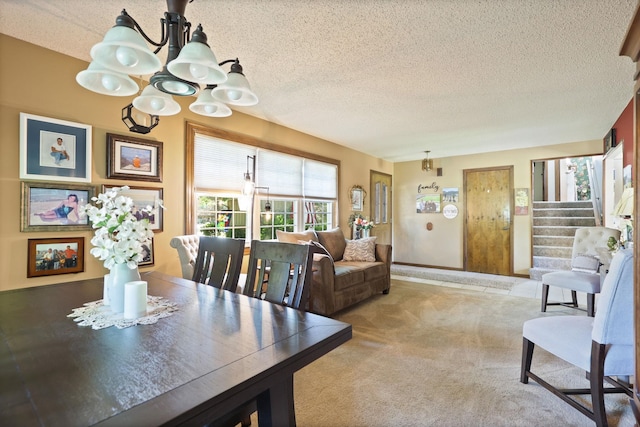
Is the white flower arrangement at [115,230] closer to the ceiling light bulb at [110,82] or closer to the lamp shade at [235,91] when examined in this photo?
the ceiling light bulb at [110,82]

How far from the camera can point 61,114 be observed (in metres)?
2.43

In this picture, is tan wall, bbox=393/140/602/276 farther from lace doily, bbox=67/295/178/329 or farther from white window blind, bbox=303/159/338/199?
lace doily, bbox=67/295/178/329

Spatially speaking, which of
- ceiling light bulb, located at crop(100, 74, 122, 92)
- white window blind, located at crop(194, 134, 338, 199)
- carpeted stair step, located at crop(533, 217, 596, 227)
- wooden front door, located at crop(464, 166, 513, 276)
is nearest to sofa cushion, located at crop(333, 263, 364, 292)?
white window blind, located at crop(194, 134, 338, 199)

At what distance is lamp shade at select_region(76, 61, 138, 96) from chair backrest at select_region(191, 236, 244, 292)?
3.36ft

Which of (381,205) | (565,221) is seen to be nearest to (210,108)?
(381,205)

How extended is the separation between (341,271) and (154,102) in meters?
2.69

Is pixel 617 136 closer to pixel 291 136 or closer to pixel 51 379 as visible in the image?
pixel 291 136

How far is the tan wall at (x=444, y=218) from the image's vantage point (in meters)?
5.69

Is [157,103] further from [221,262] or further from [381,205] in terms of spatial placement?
[381,205]

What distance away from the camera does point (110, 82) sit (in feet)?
5.00

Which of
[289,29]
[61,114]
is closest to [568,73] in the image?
[289,29]

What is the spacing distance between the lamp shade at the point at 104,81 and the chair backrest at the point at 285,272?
1098 millimetres

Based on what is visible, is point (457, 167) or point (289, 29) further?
point (457, 167)

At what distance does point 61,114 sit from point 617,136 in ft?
20.9
